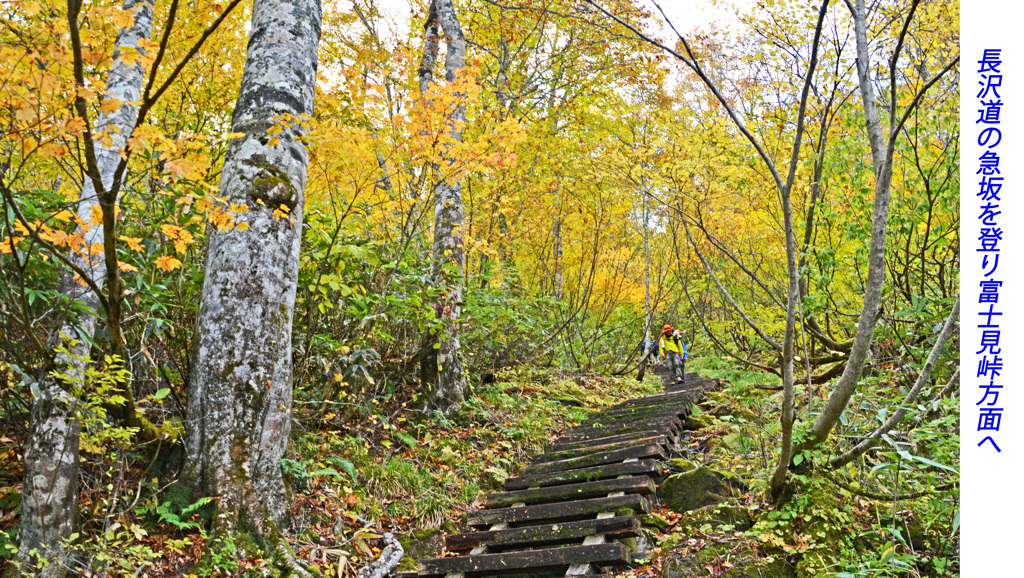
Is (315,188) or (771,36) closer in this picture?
(315,188)

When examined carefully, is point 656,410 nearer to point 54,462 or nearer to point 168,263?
point 168,263

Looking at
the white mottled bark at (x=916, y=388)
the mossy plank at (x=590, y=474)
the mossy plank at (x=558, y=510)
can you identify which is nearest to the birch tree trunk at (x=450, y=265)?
the mossy plank at (x=590, y=474)

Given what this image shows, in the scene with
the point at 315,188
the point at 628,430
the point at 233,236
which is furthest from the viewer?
the point at 628,430

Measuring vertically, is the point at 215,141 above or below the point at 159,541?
above

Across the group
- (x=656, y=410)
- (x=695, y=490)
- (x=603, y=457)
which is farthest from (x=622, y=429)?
(x=695, y=490)

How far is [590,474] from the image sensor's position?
5.23 meters

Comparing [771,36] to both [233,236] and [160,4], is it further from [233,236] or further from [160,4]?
[160,4]

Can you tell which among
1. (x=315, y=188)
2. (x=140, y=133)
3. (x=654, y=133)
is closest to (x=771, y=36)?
(x=654, y=133)

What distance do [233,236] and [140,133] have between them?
1489 mm

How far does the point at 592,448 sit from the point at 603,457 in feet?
1.49

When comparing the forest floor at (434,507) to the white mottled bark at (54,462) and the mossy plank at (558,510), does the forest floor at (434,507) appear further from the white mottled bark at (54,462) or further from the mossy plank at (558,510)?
the mossy plank at (558,510)

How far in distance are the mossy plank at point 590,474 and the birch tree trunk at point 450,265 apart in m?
1.63

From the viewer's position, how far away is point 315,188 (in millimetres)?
5559

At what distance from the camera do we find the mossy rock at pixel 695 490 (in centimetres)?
449
